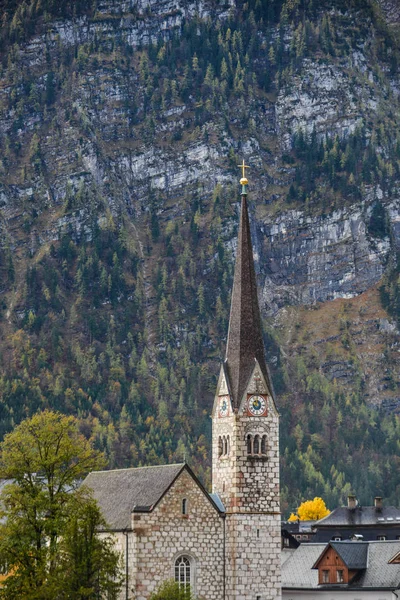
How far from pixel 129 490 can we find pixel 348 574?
2947 centimetres

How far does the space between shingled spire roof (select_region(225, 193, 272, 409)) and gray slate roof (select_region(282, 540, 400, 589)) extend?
27.3m

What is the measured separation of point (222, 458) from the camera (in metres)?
135

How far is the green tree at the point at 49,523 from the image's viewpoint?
115 meters

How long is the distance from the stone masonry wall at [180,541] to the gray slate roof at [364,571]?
82.9ft

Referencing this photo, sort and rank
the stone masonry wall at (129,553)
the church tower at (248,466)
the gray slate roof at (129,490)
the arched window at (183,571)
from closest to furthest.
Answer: the stone masonry wall at (129,553) < the arched window at (183,571) < the gray slate roof at (129,490) < the church tower at (248,466)

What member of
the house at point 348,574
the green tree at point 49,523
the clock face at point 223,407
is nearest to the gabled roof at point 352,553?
the house at point 348,574

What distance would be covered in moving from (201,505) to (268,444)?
8.18 metres

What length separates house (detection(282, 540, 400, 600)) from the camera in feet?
496

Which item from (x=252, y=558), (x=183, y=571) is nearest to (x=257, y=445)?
(x=252, y=558)

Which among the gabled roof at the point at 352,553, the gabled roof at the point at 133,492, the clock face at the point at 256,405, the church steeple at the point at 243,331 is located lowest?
the gabled roof at the point at 352,553

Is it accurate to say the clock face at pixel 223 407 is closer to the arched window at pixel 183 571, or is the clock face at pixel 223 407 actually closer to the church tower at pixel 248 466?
the church tower at pixel 248 466

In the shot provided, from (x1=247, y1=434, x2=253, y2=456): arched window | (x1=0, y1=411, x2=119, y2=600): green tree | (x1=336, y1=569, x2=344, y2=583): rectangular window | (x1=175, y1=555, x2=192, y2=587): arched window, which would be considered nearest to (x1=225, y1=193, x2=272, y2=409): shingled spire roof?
(x1=247, y1=434, x2=253, y2=456): arched window

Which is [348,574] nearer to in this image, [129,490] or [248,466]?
[248,466]

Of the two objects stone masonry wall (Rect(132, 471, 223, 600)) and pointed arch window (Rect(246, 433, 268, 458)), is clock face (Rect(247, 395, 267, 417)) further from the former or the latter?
stone masonry wall (Rect(132, 471, 223, 600))
